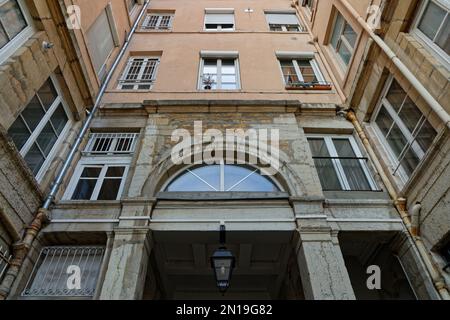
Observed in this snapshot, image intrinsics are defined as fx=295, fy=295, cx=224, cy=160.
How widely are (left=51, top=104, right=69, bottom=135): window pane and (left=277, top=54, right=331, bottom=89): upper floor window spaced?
5.58 m

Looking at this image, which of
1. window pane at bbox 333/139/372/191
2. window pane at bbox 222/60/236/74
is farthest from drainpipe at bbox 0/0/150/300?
window pane at bbox 333/139/372/191

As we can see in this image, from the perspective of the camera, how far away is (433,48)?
194 inches

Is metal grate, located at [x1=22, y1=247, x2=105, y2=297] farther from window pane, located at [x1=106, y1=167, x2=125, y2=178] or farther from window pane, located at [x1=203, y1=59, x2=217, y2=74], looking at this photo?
window pane, located at [x1=203, y1=59, x2=217, y2=74]

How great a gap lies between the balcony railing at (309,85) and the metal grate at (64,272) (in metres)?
6.22

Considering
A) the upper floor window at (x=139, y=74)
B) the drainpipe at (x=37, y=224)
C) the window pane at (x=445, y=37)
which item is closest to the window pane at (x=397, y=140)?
the window pane at (x=445, y=37)

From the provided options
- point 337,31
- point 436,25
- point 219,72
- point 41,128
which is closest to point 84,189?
point 41,128

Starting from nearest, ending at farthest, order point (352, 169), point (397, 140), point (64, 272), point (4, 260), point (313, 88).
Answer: point (4, 260) → point (64, 272) → point (397, 140) → point (352, 169) → point (313, 88)

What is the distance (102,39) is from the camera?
26.4 feet

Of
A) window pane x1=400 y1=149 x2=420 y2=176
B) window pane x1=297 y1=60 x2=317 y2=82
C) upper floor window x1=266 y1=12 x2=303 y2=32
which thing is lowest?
window pane x1=400 y1=149 x2=420 y2=176

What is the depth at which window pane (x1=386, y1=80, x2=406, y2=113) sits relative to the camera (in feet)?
18.7

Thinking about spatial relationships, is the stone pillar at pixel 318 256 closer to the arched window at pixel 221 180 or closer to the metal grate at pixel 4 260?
the arched window at pixel 221 180

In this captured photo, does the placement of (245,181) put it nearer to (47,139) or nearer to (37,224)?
(37,224)

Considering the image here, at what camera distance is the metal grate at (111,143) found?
6.45 m

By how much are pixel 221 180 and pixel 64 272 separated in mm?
3127
